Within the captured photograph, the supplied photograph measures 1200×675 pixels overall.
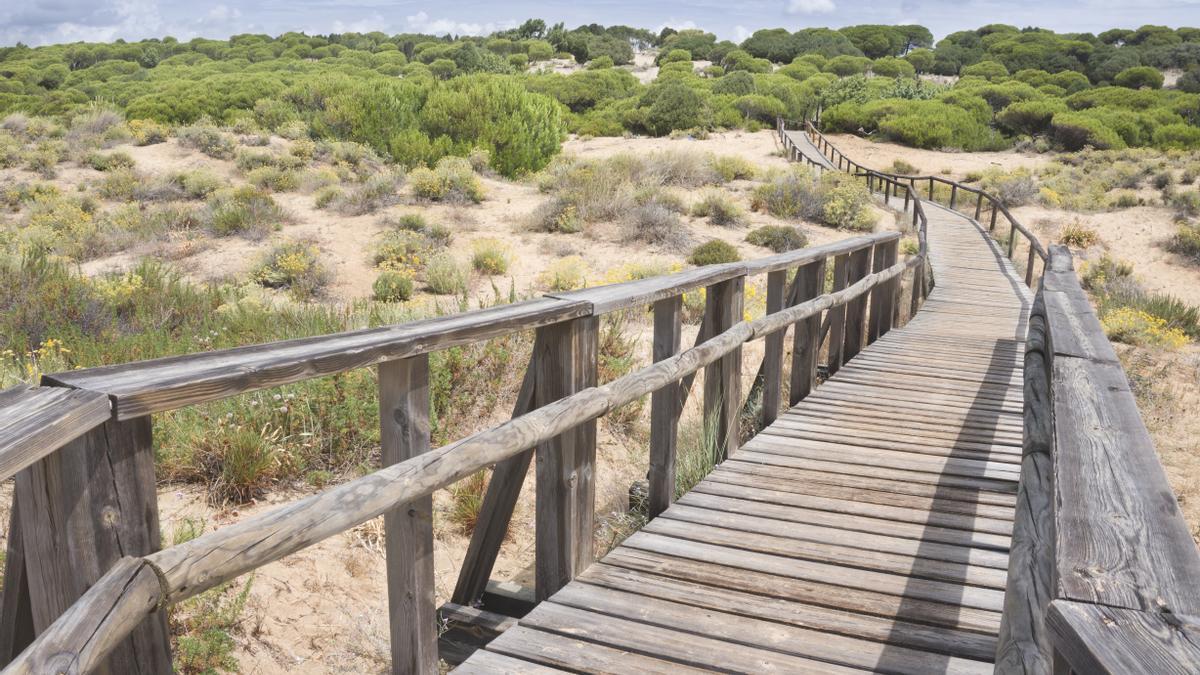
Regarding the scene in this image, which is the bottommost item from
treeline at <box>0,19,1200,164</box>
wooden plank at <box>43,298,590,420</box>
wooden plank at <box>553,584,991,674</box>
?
wooden plank at <box>553,584,991,674</box>

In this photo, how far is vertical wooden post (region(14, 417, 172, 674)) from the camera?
1.58m

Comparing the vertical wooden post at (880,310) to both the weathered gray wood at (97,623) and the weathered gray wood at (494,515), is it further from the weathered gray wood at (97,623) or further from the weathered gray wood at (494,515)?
the weathered gray wood at (97,623)

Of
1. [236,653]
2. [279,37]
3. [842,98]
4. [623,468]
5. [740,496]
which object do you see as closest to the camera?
[236,653]

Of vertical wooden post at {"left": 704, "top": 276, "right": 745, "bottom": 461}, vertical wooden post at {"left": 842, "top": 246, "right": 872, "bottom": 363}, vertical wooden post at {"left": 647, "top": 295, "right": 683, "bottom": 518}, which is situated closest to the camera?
vertical wooden post at {"left": 647, "top": 295, "right": 683, "bottom": 518}

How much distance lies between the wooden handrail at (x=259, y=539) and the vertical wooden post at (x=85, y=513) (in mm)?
80

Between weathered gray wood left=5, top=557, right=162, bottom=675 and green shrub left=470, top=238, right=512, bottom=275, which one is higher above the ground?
weathered gray wood left=5, top=557, right=162, bottom=675

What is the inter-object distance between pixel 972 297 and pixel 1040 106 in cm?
3527

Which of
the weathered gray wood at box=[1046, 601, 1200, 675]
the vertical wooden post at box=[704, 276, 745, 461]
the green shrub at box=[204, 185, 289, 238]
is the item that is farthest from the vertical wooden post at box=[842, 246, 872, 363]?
the green shrub at box=[204, 185, 289, 238]

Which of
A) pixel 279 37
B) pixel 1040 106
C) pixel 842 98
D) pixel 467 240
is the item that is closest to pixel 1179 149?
pixel 1040 106

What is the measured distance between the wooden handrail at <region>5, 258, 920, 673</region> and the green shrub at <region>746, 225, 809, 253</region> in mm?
14264

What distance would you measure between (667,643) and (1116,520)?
1696mm

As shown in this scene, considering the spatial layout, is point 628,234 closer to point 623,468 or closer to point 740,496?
point 623,468

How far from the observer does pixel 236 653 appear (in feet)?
12.3

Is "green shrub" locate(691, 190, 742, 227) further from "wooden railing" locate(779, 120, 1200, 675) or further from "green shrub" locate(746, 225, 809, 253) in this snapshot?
"wooden railing" locate(779, 120, 1200, 675)
